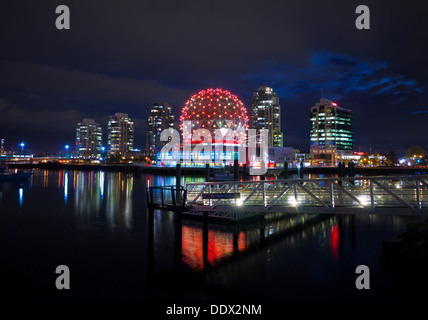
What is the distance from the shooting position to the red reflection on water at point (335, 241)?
18.3 m

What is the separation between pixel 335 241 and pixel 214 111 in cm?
7696

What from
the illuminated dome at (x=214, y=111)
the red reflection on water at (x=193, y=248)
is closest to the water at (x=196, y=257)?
the red reflection on water at (x=193, y=248)

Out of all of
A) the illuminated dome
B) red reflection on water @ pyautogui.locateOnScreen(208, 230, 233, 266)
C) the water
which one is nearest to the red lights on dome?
the illuminated dome

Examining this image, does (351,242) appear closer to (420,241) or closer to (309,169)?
(420,241)

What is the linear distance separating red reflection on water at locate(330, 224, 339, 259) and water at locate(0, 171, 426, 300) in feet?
0.23

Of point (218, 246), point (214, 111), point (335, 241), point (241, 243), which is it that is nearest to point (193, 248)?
point (218, 246)

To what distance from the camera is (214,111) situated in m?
94.5

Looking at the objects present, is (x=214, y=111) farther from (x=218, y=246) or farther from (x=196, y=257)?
(x=196, y=257)

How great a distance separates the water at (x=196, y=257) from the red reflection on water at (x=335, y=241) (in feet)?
0.23

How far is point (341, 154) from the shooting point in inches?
7687

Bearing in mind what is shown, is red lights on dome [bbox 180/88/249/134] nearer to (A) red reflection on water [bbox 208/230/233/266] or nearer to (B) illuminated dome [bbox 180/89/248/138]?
(B) illuminated dome [bbox 180/89/248/138]

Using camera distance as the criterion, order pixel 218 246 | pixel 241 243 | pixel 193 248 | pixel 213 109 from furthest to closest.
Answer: pixel 213 109 → pixel 241 243 → pixel 218 246 → pixel 193 248
